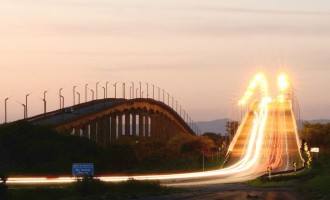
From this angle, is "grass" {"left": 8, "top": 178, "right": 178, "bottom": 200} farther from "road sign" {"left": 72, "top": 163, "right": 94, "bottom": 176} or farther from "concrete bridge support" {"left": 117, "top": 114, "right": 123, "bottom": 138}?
"concrete bridge support" {"left": 117, "top": 114, "right": 123, "bottom": 138}

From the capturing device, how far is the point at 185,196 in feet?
198

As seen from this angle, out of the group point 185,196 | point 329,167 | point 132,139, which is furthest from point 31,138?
point 185,196

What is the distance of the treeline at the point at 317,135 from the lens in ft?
541

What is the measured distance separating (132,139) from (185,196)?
111m

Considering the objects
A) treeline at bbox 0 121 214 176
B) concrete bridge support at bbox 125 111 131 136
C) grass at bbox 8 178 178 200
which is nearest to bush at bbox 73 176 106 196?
grass at bbox 8 178 178 200

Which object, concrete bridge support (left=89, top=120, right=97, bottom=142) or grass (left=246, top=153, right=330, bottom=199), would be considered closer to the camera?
grass (left=246, top=153, right=330, bottom=199)

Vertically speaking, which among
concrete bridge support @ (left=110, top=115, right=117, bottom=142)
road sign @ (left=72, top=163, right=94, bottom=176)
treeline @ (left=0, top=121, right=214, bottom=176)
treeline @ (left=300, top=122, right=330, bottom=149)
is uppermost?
concrete bridge support @ (left=110, top=115, right=117, bottom=142)

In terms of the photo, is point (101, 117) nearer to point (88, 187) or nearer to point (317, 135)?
point (317, 135)

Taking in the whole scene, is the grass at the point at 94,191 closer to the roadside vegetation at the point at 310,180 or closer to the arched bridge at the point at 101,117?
the roadside vegetation at the point at 310,180

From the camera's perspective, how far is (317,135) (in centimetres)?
17138

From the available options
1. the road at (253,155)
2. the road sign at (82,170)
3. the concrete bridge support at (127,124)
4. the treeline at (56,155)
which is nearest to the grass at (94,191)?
the road sign at (82,170)

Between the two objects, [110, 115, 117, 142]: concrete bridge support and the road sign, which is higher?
[110, 115, 117, 142]: concrete bridge support

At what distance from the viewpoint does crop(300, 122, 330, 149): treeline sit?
541 ft

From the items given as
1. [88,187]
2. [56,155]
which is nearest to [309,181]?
[88,187]
